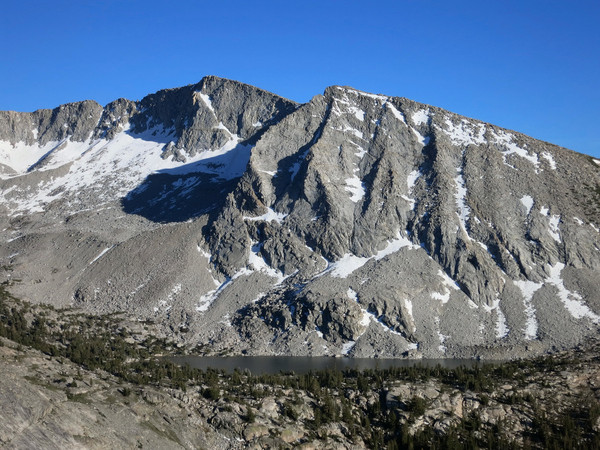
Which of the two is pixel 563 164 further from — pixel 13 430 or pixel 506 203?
pixel 13 430

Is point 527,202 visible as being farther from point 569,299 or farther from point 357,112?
point 357,112

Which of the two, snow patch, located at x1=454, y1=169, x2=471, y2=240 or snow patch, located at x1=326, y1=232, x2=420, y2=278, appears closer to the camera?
snow patch, located at x1=326, y1=232, x2=420, y2=278

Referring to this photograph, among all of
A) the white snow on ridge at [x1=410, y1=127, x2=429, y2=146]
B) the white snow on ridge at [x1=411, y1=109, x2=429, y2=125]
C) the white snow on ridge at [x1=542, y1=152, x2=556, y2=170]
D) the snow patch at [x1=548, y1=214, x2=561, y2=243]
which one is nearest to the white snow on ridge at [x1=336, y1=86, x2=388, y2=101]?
the white snow on ridge at [x1=411, y1=109, x2=429, y2=125]

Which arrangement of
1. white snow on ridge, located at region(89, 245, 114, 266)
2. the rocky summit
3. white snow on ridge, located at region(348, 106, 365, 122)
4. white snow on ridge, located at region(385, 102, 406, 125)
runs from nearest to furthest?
1. the rocky summit
2. white snow on ridge, located at region(89, 245, 114, 266)
3. white snow on ridge, located at region(385, 102, 406, 125)
4. white snow on ridge, located at region(348, 106, 365, 122)

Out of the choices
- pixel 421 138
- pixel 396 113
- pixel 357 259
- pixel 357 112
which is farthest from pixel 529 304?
pixel 357 112

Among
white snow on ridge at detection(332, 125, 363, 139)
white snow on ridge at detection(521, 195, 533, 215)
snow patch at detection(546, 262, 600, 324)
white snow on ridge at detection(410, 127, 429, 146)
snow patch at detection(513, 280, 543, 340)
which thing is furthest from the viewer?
white snow on ridge at detection(332, 125, 363, 139)

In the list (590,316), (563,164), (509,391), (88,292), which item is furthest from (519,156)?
(88,292)

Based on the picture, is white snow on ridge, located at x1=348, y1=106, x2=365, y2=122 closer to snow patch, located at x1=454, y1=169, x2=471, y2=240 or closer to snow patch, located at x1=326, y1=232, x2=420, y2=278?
snow patch, located at x1=454, y1=169, x2=471, y2=240
